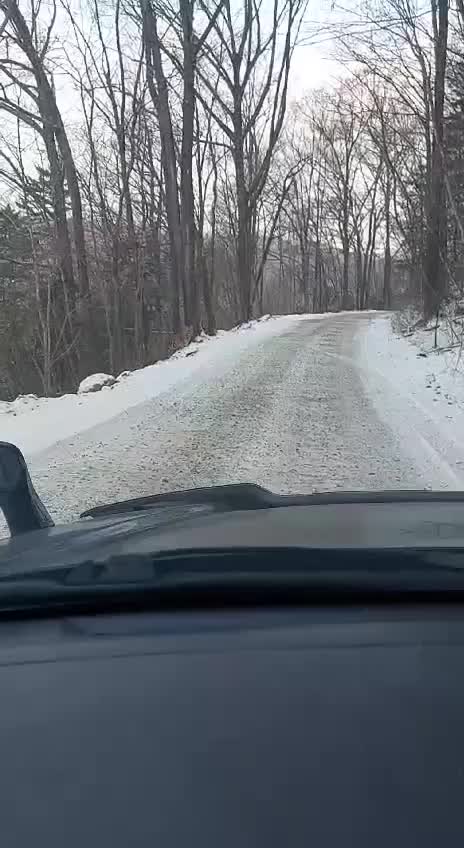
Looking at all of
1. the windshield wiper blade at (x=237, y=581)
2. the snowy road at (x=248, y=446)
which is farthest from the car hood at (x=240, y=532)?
the snowy road at (x=248, y=446)

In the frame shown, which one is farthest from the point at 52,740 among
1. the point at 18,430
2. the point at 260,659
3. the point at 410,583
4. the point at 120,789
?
the point at 18,430

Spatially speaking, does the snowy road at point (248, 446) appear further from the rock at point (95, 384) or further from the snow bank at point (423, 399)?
the rock at point (95, 384)

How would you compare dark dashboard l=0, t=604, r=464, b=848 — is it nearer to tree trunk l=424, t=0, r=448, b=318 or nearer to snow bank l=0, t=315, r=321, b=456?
snow bank l=0, t=315, r=321, b=456

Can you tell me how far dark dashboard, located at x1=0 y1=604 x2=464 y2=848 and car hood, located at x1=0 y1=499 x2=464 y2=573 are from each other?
0.29 m

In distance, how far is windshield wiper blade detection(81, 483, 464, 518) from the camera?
2498 millimetres

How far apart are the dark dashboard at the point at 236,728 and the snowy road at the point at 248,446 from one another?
3412 mm

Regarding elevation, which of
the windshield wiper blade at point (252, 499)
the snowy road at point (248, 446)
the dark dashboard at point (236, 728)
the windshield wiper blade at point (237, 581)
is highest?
the windshield wiper blade at point (237, 581)

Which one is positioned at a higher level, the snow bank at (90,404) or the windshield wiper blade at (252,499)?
the windshield wiper blade at (252,499)

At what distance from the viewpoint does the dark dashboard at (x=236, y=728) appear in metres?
0.93

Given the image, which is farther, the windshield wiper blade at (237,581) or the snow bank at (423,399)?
the snow bank at (423,399)

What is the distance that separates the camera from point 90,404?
8.96 meters

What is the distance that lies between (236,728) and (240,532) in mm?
831

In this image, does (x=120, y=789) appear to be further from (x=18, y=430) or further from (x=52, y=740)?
(x=18, y=430)

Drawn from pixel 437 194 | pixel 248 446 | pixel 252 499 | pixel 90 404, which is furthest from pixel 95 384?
pixel 252 499
